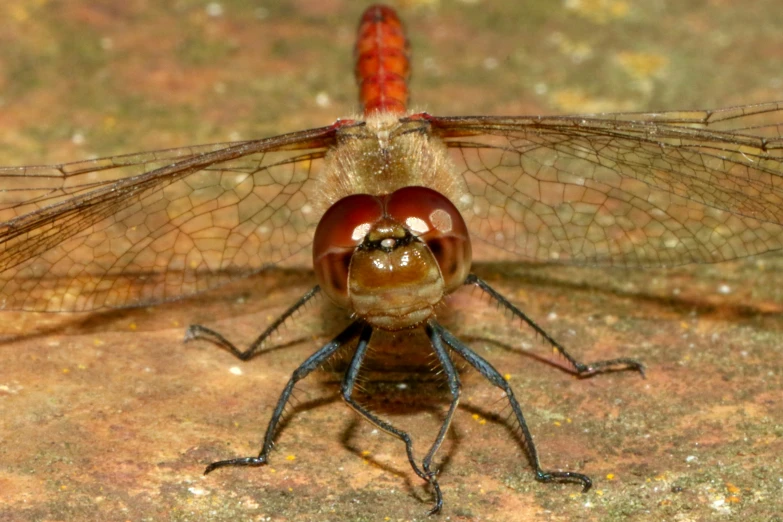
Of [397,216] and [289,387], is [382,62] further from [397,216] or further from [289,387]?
[289,387]

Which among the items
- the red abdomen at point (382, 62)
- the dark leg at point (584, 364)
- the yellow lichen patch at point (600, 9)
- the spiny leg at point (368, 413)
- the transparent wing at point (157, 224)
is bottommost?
the spiny leg at point (368, 413)

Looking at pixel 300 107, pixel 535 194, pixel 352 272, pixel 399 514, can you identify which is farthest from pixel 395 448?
pixel 300 107

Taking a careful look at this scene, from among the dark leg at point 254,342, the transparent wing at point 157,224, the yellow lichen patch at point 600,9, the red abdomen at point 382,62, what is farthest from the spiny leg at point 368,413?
the yellow lichen patch at point 600,9

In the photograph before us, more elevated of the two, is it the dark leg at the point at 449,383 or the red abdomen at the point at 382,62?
the red abdomen at the point at 382,62

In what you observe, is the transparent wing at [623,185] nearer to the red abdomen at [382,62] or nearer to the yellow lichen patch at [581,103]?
the red abdomen at [382,62]

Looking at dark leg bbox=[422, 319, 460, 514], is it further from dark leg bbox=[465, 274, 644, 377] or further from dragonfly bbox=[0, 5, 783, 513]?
dark leg bbox=[465, 274, 644, 377]

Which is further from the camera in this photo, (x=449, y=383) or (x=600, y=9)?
(x=600, y=9)

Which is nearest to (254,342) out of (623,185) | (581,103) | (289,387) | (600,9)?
(289,387)
